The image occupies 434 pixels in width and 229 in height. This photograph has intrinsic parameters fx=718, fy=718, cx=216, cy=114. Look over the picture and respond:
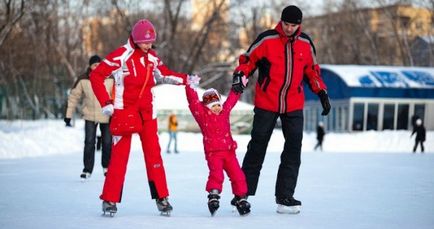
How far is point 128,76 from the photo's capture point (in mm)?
6098

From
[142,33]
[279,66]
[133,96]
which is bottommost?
[133,96]

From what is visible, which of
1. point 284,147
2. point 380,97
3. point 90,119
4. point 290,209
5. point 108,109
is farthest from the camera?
point 380,97

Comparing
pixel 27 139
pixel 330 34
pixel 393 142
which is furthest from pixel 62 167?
pixel 330 34

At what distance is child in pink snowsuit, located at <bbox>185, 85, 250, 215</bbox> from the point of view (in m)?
6.26

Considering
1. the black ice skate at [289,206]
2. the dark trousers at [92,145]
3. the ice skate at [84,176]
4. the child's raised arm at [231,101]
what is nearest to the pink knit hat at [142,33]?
the child's raised arm at [231,101]

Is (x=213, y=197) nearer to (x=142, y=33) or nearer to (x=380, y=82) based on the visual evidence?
(x=142, y=33)

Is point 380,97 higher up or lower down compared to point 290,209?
lower down

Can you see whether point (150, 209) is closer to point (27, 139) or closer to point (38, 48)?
point (27, 139)

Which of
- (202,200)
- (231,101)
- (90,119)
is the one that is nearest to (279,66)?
(231,101)

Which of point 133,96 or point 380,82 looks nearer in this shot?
point 133,96

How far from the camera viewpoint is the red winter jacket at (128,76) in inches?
238

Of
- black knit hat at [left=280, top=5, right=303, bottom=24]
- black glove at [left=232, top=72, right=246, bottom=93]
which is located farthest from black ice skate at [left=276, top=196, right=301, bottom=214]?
black knit hat at [left=280, top=5, right=303, bottom=24]

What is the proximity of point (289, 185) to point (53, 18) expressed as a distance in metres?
34.8

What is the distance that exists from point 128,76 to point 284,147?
154cm
